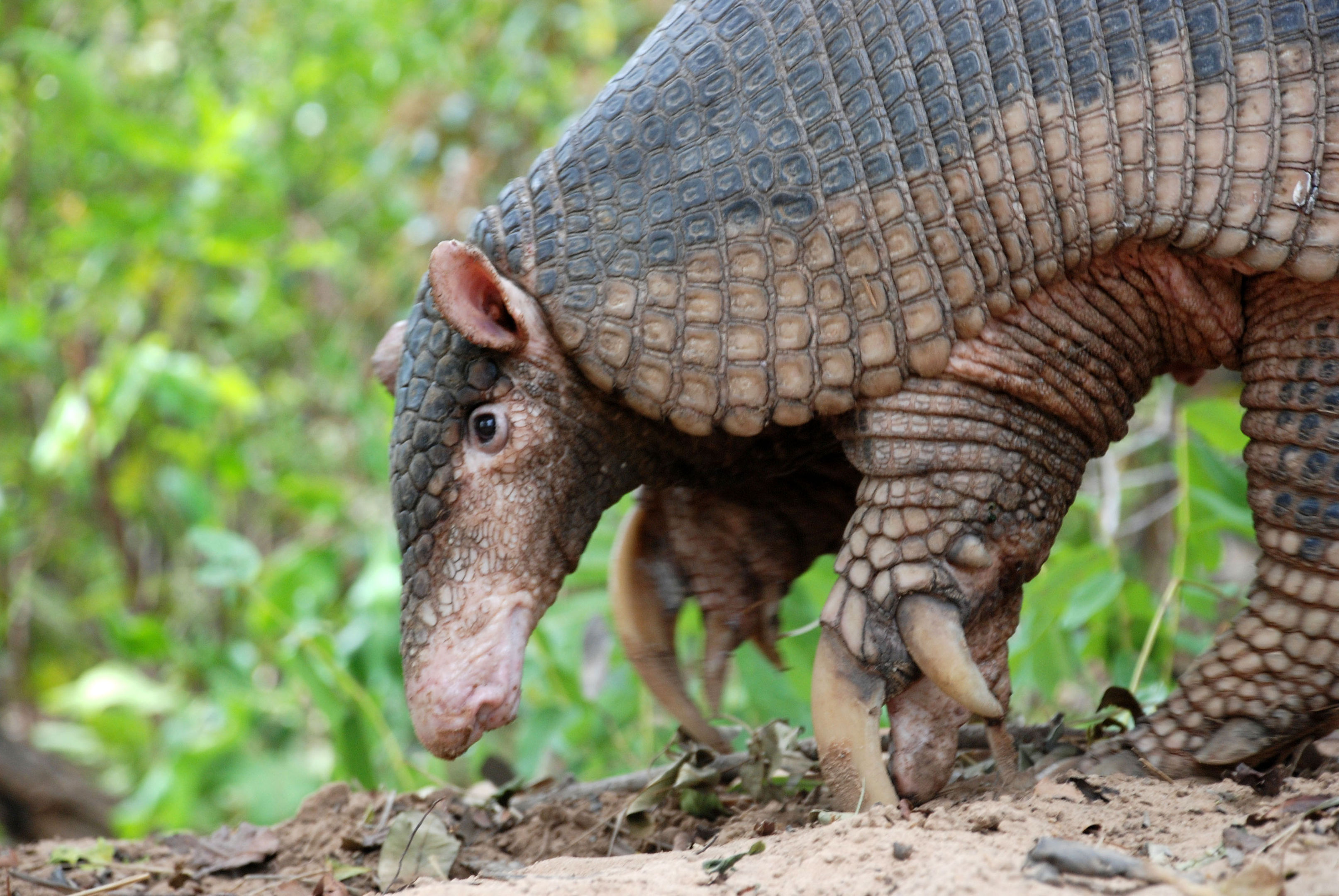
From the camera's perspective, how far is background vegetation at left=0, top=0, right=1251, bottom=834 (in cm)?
470

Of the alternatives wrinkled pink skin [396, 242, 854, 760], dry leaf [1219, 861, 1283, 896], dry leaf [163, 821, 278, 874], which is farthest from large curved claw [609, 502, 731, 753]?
dry leaf [1219, 861, 1283, 896]

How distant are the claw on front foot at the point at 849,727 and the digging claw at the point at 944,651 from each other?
131 millimetres

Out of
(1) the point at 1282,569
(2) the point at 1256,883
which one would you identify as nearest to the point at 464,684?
(2) the point at 1256,883

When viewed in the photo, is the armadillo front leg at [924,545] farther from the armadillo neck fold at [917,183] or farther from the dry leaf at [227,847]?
the dry leaf at [227,847]

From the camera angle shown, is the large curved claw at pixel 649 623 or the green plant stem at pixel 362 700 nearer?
the large curved claw at pixel 649 623

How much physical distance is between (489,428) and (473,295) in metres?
0.30

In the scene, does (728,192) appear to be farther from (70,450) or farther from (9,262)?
(9,262)

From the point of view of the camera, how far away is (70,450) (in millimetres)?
6762

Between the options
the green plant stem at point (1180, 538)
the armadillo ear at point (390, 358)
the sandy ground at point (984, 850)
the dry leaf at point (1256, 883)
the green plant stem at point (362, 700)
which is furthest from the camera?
the green plant stem at point (362, 700)

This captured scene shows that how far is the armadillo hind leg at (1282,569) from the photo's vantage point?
2527 millimetres

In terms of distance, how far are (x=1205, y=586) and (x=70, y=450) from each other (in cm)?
574

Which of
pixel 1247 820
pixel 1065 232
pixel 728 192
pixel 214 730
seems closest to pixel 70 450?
pixel 214 730

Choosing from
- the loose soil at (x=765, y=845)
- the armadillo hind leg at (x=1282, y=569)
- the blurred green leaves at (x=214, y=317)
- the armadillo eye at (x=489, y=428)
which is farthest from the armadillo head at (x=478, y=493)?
the blurred green leaves at (x=214, y=317)

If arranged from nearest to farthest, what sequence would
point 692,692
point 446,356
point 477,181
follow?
point 446,356, point 692,692, point 477,181
